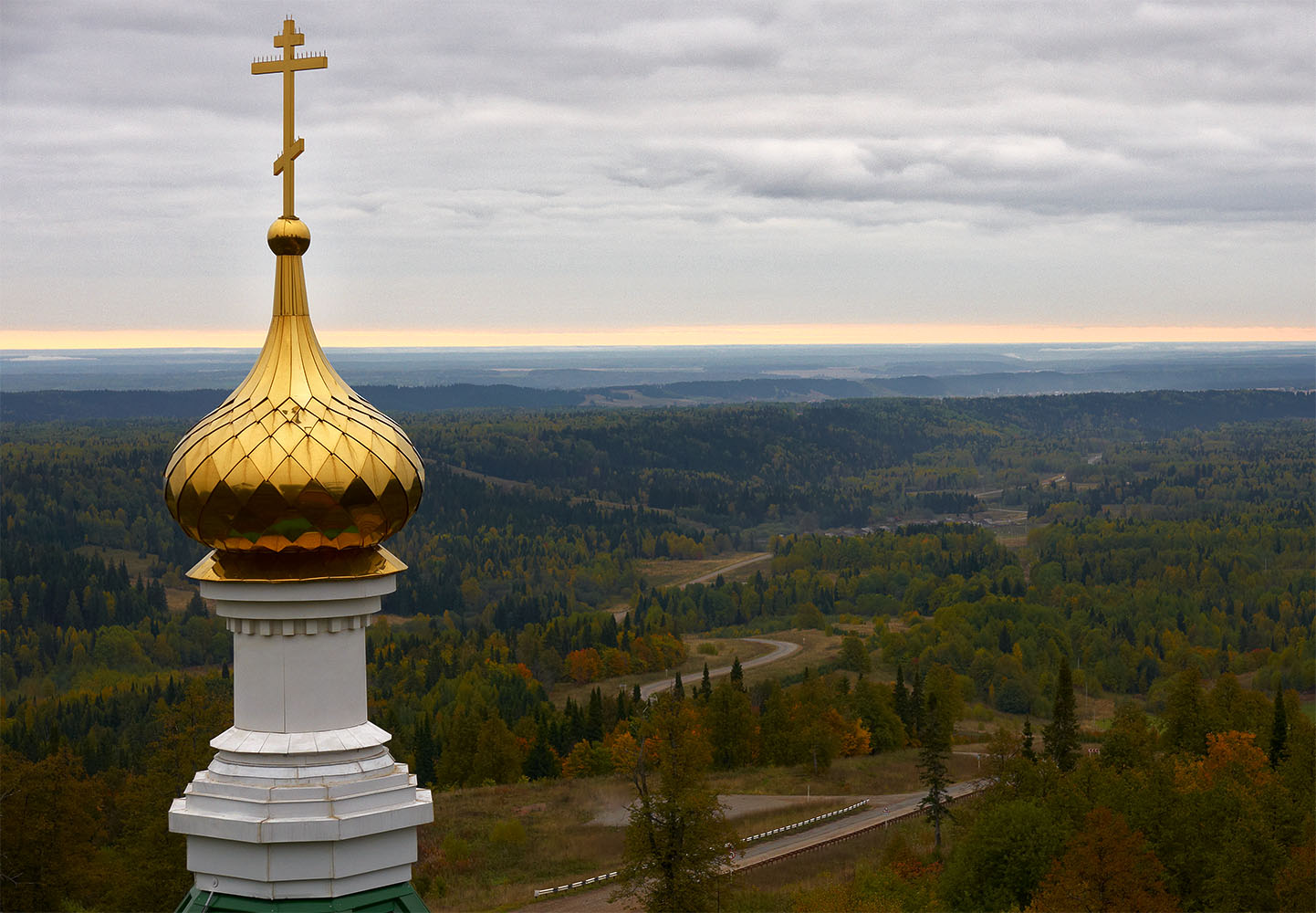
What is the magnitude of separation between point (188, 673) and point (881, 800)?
9197cm

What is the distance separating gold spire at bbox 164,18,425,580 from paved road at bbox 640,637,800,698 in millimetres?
122467

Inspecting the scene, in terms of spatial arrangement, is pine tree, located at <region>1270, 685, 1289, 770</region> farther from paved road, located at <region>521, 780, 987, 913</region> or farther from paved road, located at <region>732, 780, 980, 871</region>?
paved road, located at <region>521, 780, 987, 913</region>

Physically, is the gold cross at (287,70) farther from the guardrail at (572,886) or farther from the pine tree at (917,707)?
the pine tree at (917,707)

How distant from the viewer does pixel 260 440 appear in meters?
10.1

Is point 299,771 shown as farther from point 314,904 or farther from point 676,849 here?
point 676,849

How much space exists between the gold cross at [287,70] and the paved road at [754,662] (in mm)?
122606

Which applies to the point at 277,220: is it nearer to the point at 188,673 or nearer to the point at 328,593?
the point at 328,593

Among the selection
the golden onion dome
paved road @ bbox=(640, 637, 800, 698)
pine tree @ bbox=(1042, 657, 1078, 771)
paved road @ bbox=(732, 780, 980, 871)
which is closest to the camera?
the golden onion dome

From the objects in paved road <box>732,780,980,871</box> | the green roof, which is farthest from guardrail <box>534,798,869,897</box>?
the green roof

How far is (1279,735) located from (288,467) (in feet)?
234

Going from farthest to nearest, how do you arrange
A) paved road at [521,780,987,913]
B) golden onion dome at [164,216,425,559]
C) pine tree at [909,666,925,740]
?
pine tree at [909,666,925,740] → paved road at [521,780,987,913] → golden onion dome at [164,216,425,559]

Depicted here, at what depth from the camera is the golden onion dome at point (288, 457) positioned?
9930 mm

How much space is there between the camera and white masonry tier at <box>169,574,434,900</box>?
9.65 meters

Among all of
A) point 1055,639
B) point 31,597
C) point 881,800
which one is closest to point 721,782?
point 881,800
